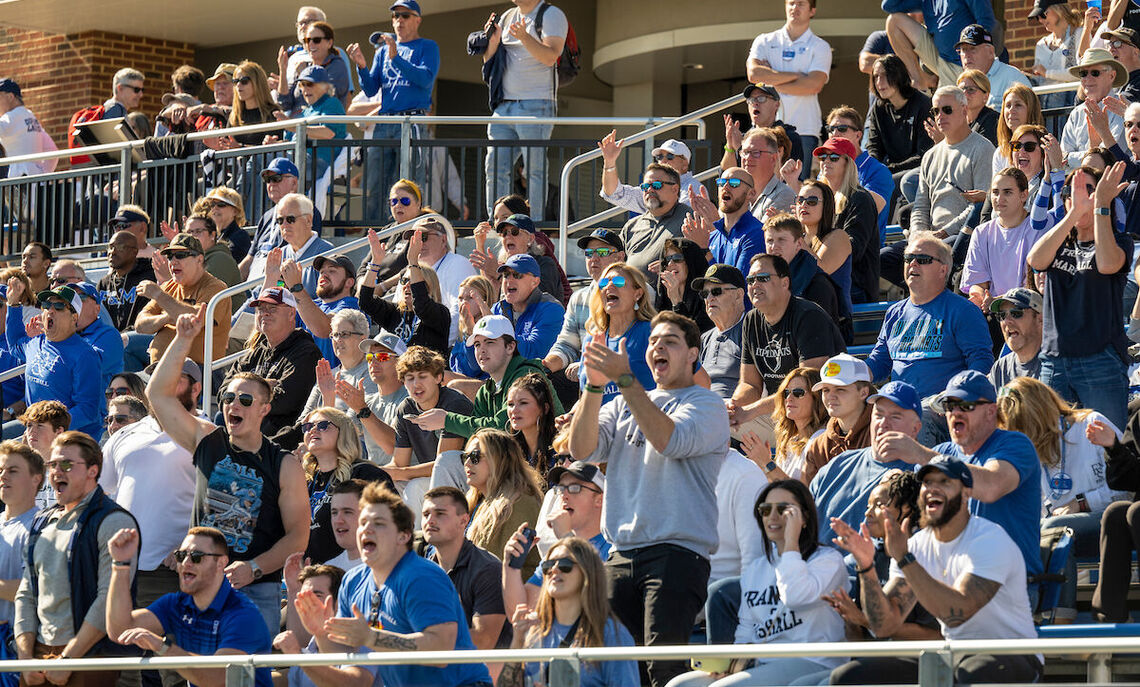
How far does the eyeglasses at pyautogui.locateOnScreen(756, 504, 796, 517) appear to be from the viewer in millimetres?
6773

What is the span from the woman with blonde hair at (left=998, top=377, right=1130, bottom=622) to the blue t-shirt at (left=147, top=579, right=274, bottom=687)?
332 cm

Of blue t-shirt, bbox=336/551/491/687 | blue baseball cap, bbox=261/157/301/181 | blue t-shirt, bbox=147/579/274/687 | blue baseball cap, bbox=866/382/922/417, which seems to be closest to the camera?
blue t-shirt, bbox=336/551/491/687

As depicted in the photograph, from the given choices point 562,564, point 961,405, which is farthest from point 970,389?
point 562,564

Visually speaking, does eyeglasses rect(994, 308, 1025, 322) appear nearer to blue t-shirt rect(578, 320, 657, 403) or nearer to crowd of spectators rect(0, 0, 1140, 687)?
crowd of spectators rect(0, 0, 1140, 687)

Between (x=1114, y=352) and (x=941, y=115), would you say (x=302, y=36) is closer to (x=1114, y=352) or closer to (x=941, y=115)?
(x=941, y=115)

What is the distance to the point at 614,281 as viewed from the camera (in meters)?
8.99

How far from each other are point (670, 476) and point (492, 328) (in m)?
2.45

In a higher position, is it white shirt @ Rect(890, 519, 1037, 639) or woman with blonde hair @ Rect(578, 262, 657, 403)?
woman with blonde hair @ Rect(578, 262, 657, 403)

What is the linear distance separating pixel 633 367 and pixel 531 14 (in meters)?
6.11

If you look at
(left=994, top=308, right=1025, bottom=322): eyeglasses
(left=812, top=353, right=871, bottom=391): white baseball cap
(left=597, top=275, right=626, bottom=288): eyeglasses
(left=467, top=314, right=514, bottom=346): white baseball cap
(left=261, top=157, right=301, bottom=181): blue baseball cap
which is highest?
(left=261, top=157, right=301, bottom=181): blue baseball cap

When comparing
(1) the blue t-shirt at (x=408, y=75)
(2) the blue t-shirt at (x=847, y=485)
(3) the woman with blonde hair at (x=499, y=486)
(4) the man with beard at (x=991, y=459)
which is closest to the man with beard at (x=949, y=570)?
(4) the man with beard at (x=991, y=459)

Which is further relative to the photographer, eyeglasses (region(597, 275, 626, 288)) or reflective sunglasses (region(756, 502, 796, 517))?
eyeglasses (region(597, 275, 626, 288))

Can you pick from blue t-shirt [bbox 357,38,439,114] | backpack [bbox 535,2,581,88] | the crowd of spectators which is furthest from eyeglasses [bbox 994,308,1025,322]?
blue t-shirt [bbox 357,38,439,114]

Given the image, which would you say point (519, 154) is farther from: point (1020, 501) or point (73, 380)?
point (1020, 501)
